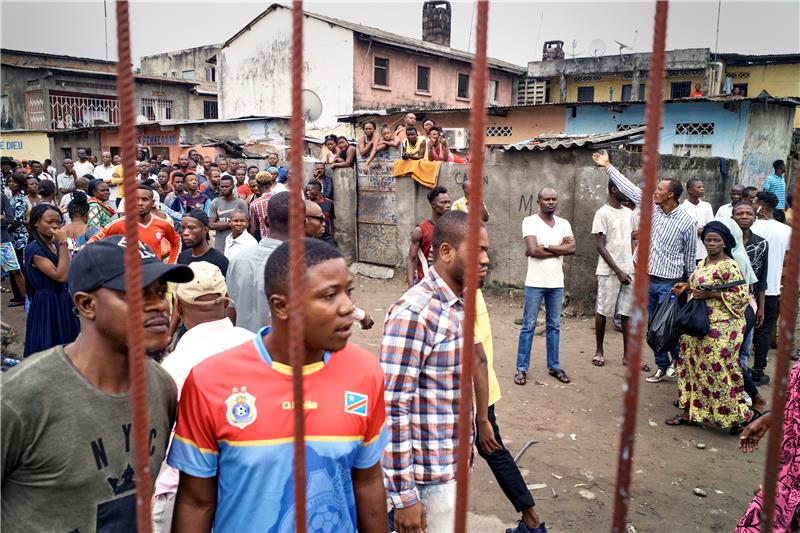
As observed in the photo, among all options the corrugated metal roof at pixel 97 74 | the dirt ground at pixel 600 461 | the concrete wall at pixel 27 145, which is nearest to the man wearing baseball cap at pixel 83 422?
the dirt ground at pixel 600 461

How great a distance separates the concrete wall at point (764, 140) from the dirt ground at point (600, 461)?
35.1ft

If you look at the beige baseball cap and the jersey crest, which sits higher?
the beige baseball cap

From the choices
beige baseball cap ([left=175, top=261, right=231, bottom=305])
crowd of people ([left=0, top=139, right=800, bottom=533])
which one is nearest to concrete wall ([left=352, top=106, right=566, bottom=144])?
crowd of people ([left=0, top=139, right=800, bottom=533])

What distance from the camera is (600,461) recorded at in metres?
4.58

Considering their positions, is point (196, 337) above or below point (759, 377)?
above

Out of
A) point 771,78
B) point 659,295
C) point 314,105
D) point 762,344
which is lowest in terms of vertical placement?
point 762,344

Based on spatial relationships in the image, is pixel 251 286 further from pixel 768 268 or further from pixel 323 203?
pixel 323 203

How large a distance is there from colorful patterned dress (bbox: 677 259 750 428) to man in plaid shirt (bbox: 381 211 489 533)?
3.28m

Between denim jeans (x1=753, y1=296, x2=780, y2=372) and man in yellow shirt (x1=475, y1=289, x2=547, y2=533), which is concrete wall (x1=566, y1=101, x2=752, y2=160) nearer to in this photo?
denim jeans (x1=753, y1=296, x2=780, y2=372)

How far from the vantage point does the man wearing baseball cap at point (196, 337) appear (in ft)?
6.46

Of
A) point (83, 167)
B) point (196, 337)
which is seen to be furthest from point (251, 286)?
point (83, 167)

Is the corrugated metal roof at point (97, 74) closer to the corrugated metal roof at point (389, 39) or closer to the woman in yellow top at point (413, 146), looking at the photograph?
the corrugated metal roof at point (389, 39)

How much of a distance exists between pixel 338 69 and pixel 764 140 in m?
14.7

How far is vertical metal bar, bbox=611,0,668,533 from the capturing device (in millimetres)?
914
